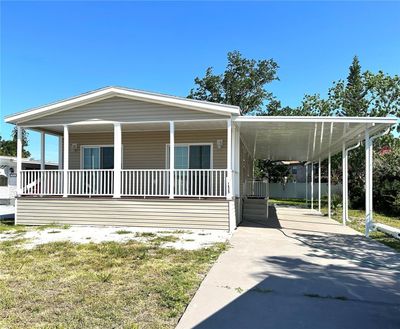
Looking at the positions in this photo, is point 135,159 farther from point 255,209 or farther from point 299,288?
point 299,288

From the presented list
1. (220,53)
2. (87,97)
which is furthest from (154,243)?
(220,53)

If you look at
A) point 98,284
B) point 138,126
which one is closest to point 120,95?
point 138,126

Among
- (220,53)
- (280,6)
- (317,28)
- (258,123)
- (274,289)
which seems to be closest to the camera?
(274,289)

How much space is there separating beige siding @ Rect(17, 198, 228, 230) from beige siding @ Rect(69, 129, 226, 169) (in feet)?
8.69

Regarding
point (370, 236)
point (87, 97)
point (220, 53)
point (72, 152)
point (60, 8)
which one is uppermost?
point (220, 53)

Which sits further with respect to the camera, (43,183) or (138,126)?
(138,126)

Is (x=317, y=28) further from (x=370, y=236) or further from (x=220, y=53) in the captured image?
(x=220, y=53)

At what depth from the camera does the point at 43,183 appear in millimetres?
12000

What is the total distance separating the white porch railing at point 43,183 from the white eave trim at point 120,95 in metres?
1.80

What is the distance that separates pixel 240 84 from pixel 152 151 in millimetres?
25363

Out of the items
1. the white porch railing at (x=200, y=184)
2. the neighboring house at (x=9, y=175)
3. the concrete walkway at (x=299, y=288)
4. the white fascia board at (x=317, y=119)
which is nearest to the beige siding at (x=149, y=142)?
the white porch railing at (x=200, y=184)

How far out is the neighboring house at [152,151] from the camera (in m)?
10.3

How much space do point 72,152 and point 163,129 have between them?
3.78 metres

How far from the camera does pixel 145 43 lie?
20.4 m
